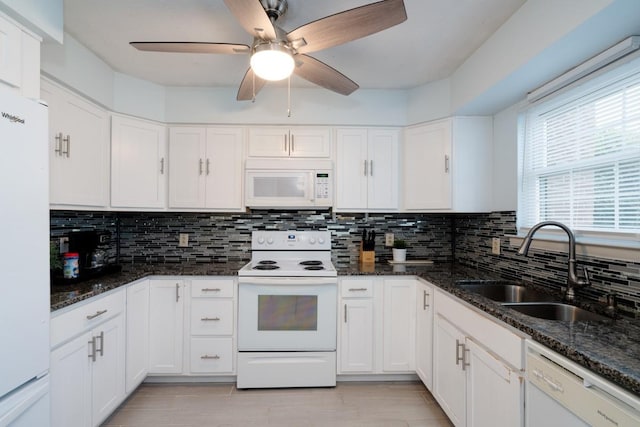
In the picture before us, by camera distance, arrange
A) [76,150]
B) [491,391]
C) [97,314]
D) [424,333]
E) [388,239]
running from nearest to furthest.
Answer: [491,391] → [97,314] → [76,150] → [424,333] → [388,239]

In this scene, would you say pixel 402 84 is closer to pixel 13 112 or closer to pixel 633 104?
pixel 633 104

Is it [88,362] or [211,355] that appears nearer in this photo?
[88,362]

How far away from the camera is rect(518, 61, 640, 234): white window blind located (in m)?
1.33

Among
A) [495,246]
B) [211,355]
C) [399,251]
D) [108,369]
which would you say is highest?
[495,246]

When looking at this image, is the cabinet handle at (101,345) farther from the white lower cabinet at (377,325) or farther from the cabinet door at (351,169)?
the cabinet door at (351,169)

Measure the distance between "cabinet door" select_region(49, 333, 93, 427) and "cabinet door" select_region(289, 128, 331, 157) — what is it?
184 centimetres

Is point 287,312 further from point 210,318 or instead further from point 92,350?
point 92,350

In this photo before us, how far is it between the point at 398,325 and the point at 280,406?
101 centimetres

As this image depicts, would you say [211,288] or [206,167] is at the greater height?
[206,167]

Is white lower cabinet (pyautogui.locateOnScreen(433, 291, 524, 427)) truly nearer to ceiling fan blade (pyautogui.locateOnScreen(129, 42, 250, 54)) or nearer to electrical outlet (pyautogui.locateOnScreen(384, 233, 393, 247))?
electrical outlet (pyautogui.locateOnScreen(384, 233, 393, 247))

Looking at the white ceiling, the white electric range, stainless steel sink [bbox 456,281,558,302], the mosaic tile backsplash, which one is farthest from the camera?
the mosaic tile backsplash

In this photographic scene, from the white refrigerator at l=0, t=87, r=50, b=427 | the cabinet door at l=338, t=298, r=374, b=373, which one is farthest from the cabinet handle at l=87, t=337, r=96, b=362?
the cabinet door at l=338, t=298, r=374, b=373

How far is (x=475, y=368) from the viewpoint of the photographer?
1472mm

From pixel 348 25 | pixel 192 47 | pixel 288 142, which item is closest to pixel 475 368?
pixel 348 25
